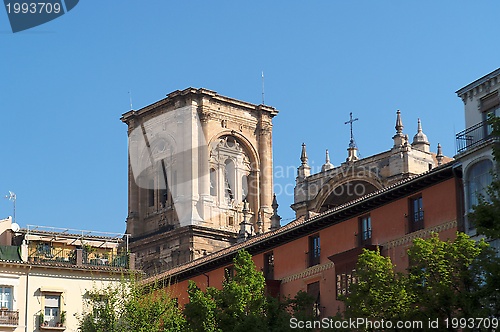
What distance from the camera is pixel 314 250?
55375 mm

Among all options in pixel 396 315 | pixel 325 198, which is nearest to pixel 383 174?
pixel 325 198

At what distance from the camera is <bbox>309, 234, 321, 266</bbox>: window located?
54.9 m

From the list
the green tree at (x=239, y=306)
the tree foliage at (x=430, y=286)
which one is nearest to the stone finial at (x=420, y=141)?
the green tree at (x=239, y=306)

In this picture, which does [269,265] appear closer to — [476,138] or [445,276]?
[476,138]

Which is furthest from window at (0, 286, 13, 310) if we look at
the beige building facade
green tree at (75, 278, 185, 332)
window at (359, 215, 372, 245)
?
window at (359, 215, 372, 245)

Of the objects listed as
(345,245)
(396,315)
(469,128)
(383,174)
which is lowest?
(396,315)

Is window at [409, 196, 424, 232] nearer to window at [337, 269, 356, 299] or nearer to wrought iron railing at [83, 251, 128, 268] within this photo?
window at [337, 269, 356, 299]

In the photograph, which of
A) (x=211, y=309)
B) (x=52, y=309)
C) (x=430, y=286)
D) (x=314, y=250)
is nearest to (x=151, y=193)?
(x=52, y=309)

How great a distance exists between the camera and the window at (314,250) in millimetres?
54938

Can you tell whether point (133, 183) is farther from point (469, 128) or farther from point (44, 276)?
point (469, 128)

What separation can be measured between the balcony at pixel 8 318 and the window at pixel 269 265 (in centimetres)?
1315

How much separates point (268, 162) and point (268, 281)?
50.9 meters

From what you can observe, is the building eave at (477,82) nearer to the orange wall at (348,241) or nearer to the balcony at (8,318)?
the orange wall at (348,241)

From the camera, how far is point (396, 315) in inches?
1534
